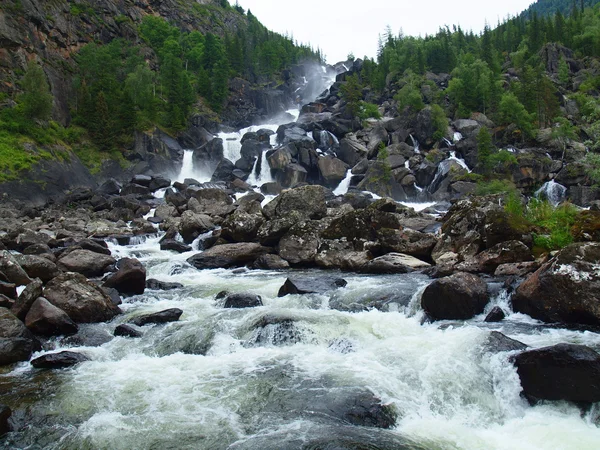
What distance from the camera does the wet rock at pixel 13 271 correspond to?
1545 cm

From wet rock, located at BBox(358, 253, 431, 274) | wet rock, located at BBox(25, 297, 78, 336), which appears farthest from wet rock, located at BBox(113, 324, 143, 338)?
wet rock, located at BBox(358, 253, 431, 274)

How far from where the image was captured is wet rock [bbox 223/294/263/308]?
14.6 meters

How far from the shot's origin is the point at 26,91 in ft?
187

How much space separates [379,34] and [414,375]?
5458 inches

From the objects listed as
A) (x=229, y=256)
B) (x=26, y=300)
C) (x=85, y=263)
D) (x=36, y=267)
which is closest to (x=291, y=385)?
(x=26, y=300)

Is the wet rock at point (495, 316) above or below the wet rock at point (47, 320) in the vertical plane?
below

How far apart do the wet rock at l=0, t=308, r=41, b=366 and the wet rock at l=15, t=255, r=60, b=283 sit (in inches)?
206

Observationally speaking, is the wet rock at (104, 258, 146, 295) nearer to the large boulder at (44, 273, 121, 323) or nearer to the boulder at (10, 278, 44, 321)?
the large boulder at (44, 273, 121, 323)

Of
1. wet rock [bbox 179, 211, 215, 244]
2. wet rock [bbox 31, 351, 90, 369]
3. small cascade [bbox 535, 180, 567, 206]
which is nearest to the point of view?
wet rock [bbox 31, 351, 90, 369]

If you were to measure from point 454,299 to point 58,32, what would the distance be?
3200 inches

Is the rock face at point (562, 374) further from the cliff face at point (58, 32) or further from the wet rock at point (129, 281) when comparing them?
the cliff face at point (58, 32)

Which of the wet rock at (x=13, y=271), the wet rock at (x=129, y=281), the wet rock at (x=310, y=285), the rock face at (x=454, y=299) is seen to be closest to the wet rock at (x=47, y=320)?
the wet rock at (x=13, y=271)

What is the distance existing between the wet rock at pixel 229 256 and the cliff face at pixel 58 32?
A: 163 feet

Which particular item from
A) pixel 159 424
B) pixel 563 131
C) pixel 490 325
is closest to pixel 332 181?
pixel 563 131
